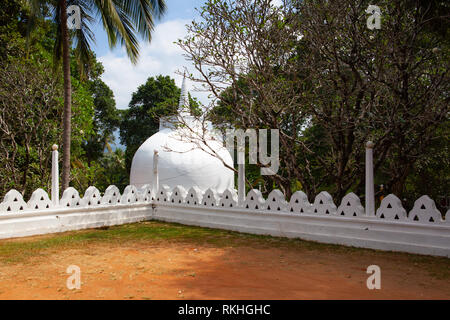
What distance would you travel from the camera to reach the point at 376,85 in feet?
26.2

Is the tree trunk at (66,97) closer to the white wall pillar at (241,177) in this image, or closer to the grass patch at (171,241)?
the grass patch at (171,241)

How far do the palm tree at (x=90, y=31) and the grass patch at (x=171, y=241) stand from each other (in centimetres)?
307

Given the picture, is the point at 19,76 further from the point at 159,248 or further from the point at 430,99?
the point at 430,99

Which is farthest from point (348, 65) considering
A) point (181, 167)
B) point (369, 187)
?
point (181, 167)

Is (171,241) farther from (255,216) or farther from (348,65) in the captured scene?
(348,65)

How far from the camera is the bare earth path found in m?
3.95

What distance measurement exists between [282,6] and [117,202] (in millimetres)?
6806

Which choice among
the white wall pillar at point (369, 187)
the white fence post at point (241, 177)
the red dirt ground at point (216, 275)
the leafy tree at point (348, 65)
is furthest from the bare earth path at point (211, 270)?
the leafy tree at point (348, 65)

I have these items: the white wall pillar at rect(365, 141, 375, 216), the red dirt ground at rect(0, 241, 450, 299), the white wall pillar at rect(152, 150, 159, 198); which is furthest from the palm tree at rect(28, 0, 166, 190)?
the white wall pillar at rect(365, 141, 375, 216)

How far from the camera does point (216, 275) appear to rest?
4691mm

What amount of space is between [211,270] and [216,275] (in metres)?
0.27

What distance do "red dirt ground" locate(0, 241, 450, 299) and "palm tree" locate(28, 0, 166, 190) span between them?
17.5ft

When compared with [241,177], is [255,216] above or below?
below

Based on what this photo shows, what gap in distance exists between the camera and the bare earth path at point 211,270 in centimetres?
395
